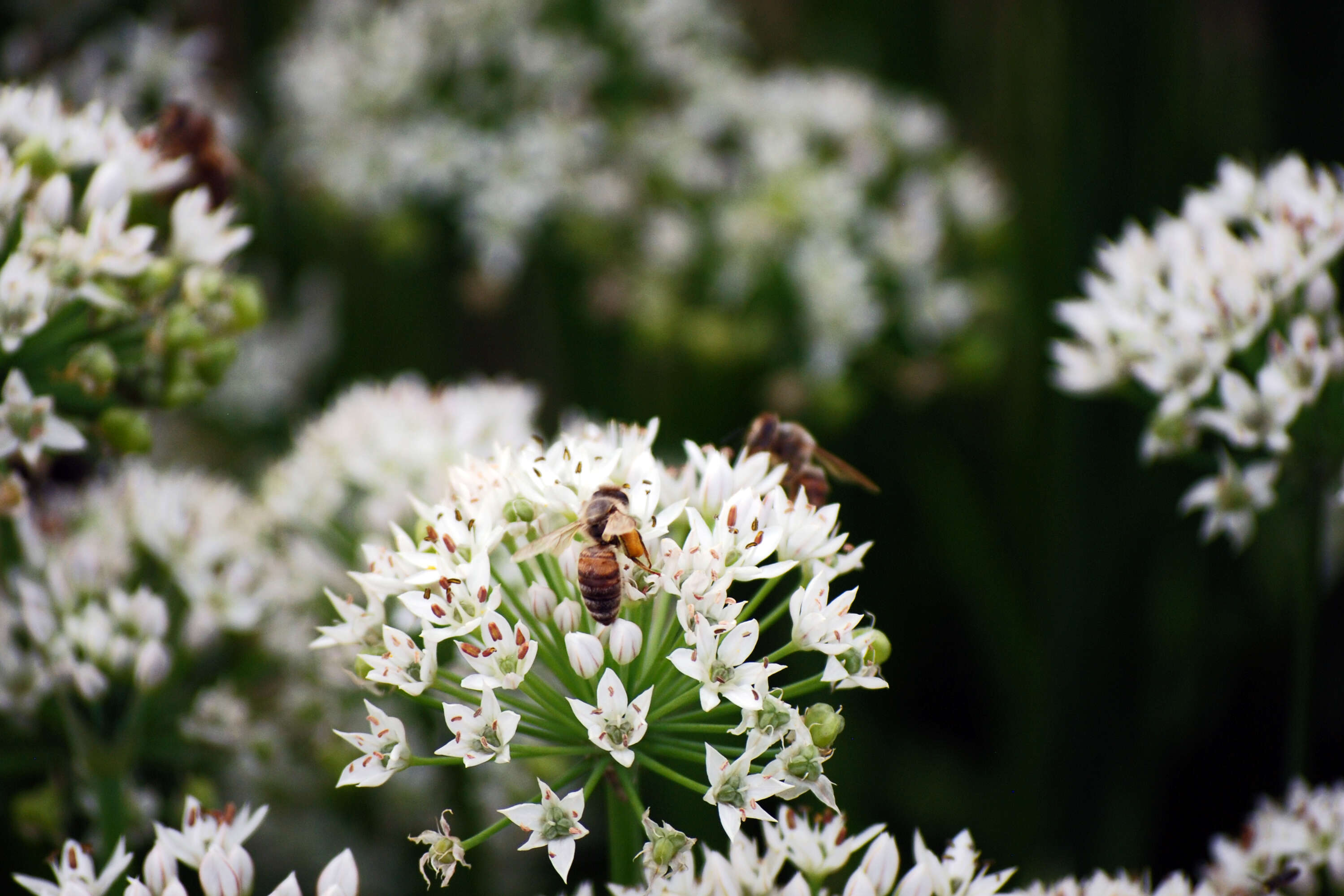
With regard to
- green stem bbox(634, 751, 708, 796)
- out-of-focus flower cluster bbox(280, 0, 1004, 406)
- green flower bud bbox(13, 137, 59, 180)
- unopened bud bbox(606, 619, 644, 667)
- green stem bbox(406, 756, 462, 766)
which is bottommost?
green stem bbox(406, 756, 462, 766)

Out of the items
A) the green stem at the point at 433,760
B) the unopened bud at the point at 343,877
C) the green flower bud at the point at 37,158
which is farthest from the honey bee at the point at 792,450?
the green flower bud at the point at 37,158

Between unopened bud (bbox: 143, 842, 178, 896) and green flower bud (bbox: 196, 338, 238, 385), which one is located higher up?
green flower bud (bbox: 196, 338, 238, 385)

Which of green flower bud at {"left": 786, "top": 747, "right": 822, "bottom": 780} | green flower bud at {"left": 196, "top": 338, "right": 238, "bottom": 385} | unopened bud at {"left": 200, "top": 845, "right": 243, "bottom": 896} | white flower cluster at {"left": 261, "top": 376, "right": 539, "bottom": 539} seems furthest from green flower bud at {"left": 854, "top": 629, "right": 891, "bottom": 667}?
green flower bud at {"left": 196, "top": 338, "right": 238, "bottom": 385}

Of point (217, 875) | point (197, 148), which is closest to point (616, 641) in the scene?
point (217, 875)

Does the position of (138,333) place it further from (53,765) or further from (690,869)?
(690,869)

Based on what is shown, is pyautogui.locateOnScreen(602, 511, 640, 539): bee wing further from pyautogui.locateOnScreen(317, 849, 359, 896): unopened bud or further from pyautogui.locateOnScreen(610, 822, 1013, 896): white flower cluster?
pyautogui.locateOnScreen(317, 849, 359, 896): unopened bud

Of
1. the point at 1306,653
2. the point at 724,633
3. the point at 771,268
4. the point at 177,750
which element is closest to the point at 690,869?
the point at 724,633

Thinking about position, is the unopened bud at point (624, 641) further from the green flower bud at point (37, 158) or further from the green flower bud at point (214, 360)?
the green flower bud at point (37, 158)

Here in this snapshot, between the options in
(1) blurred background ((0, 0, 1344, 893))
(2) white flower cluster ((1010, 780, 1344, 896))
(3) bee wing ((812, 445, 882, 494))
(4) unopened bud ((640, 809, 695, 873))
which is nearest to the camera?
(4) unopened bud ((640, 809, 695, 873))
